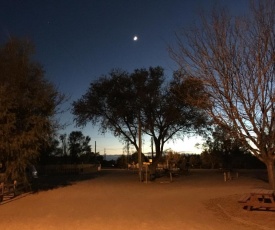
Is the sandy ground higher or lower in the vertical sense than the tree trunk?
lower

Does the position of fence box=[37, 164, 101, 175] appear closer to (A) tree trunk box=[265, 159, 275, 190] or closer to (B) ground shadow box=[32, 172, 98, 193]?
(B) ground shadow box=[32, 172, 98, 193]

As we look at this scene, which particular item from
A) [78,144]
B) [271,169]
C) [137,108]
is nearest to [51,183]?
[137,108]

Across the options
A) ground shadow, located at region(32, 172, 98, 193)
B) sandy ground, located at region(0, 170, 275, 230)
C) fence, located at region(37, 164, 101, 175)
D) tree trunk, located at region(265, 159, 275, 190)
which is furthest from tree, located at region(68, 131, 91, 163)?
tree trunk, located at region(265, 159, 275, 190)

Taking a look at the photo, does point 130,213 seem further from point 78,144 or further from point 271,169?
point 78,144

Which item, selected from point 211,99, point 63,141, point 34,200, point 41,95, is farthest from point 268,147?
point 63,141

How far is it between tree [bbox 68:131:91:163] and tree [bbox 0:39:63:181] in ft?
111

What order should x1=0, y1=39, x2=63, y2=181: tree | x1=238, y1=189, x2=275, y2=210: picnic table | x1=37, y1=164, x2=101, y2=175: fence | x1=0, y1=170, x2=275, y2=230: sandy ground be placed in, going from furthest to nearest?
x1=37, y1=164, x2=101, y2=175: fence → x1=0, y1=39, x2=63, y2=181: tree → x1=238, y1=189, x2=275, y2=210: picnic table → x1=0, y1=170, x2=275, y2=230: sandy ground

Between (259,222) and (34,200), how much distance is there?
1006cm

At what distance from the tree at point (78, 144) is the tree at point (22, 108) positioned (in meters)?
33.8

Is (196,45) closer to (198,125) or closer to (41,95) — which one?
(41,95)

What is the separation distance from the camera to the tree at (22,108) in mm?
19453

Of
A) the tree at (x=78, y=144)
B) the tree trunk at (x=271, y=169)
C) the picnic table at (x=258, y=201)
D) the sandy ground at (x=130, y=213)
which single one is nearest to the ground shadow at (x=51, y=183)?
the sandy ground at (x=130, y=213)

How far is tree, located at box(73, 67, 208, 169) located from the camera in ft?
101

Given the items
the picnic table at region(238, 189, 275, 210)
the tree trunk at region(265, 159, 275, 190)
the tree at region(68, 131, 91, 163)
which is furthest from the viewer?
the tree at region(68, 131, 91, 163)
